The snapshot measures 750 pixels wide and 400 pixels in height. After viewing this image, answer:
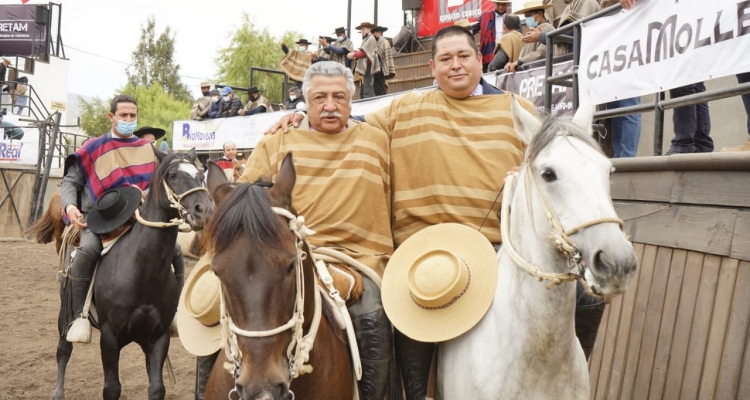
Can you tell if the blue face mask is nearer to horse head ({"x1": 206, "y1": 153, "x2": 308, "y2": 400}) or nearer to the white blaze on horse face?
the white blaze on horse face

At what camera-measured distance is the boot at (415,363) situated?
306 cm

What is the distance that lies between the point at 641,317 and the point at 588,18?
2629 millimetres

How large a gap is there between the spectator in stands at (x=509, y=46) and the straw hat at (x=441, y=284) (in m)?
6.30

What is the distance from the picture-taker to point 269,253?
219 cm

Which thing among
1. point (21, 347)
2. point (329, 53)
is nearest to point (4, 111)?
point (329, 53)

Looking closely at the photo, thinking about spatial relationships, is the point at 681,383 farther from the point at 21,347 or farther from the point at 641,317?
the point at 21,347

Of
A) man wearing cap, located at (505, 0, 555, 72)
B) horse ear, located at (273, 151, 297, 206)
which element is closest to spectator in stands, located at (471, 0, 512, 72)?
man wearing cap, located at (505, 0, 555, 72)

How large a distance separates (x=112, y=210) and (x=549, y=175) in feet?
13.1

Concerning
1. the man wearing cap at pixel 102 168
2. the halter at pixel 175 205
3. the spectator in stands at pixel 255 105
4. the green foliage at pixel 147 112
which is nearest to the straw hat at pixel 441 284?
the halter at pixel 175 205

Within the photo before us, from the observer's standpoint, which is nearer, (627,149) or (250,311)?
(250,311)

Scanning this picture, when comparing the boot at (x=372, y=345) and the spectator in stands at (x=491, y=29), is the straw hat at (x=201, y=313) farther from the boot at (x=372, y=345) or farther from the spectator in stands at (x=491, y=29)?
the spectator in stands at (x=491, y=29)

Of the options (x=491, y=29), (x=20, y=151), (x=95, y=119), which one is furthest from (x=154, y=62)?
(x=491, y=29)

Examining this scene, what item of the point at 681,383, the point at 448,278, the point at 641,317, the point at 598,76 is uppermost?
the point at 598,76

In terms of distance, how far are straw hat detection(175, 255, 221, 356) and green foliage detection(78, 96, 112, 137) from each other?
46.6m
